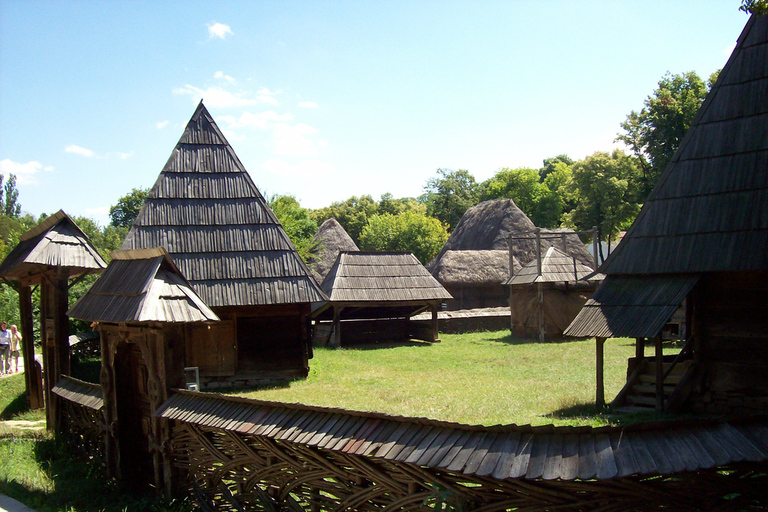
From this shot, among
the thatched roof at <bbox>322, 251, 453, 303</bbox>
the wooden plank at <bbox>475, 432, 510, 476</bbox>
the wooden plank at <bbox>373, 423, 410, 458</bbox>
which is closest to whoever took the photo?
the wooden plank at <bbox>475, 432, 510, 476</bbox>

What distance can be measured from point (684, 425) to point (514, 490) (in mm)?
1019

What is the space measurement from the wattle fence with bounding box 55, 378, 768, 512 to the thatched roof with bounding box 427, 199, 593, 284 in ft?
65.2

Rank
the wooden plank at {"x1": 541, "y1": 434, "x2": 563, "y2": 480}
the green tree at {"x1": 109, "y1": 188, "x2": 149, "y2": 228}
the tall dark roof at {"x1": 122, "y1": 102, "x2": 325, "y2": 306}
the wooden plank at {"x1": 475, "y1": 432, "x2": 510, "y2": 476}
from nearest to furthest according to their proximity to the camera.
A: the wooden plank at {"x1": 541, "y1": 434, "x2": 563, "y2": 480}
the wooden plank at {"x1": 475, "y1": 432, "x2": 510, "y2": 476}
the tall dark roof at {"x1": 122, "y1": 102, "x2": 325, "y2": 306}
the green tree at {"x1": 109, "y1": 188, "x2": 149, "y2": 228}

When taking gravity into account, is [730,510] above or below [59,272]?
below

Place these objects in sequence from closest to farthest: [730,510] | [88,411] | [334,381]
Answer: [730,510]
[88,411]
[334,381]

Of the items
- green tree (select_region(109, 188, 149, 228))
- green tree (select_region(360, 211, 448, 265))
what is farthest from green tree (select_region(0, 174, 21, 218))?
green tree (select_region(360, 211, 448, 265))

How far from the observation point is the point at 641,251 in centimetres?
931

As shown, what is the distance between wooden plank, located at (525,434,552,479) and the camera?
3.22 m

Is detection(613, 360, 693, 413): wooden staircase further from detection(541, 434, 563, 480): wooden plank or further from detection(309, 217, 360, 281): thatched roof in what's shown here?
detection(309, 217, 360, 281): thatched roof

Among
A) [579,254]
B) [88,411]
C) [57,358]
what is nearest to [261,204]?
[57,358]

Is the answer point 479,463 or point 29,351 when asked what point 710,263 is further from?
point 29,351

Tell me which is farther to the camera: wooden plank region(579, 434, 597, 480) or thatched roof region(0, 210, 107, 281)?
thatched roof region(0, 210, 107, 281)

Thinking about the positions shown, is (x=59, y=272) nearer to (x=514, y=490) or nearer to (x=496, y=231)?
(x=514, y=490)

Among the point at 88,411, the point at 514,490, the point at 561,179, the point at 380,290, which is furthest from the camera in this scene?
the point at 561,179
